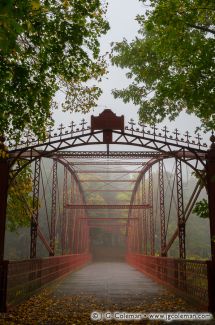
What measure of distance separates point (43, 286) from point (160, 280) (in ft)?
18.7

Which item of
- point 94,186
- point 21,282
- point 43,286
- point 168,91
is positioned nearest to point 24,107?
point 168,91

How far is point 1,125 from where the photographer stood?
8398mm

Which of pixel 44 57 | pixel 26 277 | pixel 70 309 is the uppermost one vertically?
pixel 44 57

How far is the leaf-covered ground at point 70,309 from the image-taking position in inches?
299

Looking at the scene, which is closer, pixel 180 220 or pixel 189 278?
pixel 189 278

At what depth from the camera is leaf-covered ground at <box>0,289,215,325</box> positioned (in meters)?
7.59

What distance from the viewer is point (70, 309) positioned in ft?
29.6

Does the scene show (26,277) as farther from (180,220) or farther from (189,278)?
(180,220)

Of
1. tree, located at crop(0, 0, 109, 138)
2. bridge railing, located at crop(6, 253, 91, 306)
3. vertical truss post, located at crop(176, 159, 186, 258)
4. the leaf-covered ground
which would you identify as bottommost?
the leaf-covered ground

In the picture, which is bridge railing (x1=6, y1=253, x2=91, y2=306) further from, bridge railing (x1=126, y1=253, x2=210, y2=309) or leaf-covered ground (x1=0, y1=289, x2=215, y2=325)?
bridge railing (x1=126, y1=253, x2=210, y2=309)

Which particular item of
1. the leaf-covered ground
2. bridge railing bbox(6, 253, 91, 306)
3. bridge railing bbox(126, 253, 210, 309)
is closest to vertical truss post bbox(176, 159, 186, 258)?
bridge railing bbox(126, 253, 210, 309)

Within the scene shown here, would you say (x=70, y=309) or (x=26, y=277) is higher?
(x=26, y=277)

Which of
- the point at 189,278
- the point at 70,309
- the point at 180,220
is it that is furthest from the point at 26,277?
the point at 180,220

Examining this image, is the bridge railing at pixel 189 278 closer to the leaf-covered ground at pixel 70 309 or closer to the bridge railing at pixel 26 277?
the leaf-covered ground at pixel 70 309
